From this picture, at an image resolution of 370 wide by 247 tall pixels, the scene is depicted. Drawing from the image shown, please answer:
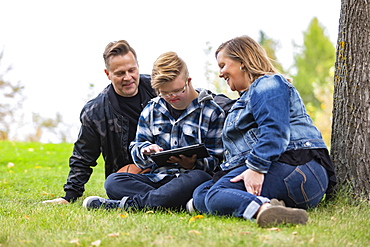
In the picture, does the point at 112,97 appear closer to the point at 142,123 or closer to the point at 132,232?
the point at 142,123

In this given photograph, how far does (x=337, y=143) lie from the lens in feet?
12.3

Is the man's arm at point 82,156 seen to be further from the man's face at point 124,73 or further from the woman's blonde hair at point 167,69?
the woman's blonde hair at point 167,69

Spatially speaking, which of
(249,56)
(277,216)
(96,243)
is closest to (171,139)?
(249,56)

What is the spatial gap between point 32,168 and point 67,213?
4.93m

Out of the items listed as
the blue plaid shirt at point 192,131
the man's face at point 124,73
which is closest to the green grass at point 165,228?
the blue plaid shirt at point 192,131

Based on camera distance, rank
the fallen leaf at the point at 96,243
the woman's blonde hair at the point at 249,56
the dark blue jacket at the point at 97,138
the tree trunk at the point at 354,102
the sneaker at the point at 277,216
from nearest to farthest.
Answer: the fallen leaf at the point at 96,243
the sneaker at the point at 277,216
the woman's blonde hair at the point at 249,56
the tree trunk at the point at 354,102
the dark blue jacket at the point at 97,138

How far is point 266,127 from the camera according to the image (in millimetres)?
2912

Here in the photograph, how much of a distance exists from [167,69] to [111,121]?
107 cm

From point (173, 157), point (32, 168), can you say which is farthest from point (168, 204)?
point (32, 168)

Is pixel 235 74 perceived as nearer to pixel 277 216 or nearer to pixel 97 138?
pixel 277 216

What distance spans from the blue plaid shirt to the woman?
51cm

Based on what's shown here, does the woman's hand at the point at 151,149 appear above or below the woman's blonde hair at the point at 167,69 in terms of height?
below

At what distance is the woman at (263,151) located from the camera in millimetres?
2908

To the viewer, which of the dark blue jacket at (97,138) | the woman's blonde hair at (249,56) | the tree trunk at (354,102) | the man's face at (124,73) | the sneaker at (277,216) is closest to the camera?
the sneaker at (277,216)
